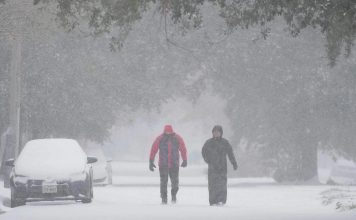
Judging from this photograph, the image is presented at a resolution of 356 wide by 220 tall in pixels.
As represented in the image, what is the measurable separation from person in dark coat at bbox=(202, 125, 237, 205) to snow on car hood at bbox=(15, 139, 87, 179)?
8.83ft

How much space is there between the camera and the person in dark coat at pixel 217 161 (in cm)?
2048

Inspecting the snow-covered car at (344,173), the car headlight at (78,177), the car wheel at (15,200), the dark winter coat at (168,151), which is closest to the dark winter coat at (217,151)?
the dark winter coat at (168,151)

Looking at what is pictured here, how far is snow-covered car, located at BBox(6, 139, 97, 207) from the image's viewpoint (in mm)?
20406

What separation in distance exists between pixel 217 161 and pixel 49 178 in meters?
3.47

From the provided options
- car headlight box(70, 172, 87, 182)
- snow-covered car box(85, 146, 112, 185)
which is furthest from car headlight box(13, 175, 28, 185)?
snow-covered car box(85, 146, 112, 185)

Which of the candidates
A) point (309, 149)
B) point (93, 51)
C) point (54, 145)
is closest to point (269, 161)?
point (309, 149)

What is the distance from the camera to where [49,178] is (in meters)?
20.5

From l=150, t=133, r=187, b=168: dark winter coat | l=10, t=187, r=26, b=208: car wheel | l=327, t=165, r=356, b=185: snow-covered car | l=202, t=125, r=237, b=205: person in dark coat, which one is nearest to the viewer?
l=202, t=125, r=237, b=205: person in dark coat

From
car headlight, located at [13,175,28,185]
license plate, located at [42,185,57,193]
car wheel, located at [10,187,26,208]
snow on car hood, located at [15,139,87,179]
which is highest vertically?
snow on car hood, located at [15,139,87,179]

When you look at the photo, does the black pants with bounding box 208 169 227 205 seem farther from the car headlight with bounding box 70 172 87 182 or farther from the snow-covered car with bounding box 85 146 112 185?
the snow-covered car with bounding box 85 146 112 185

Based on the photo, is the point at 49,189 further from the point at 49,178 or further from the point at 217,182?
the point at 217,182

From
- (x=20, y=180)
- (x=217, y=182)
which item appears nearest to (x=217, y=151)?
(x=217, y=182)

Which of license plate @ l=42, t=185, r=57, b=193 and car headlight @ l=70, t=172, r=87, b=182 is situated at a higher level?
car headlight @ l=70, t=172, r=87, b=182

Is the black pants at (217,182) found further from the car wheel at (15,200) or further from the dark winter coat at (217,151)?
the car wheel at (15,200)
